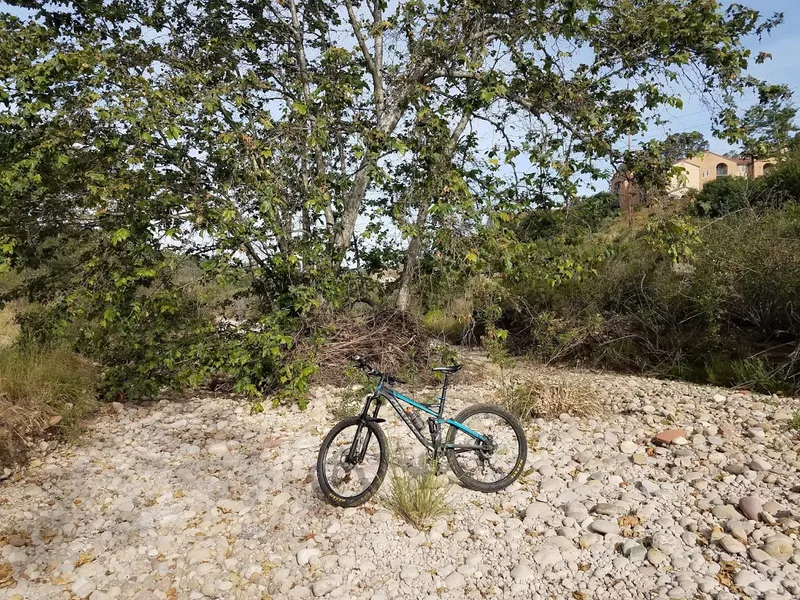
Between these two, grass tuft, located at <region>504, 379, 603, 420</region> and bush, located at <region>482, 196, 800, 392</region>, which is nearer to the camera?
grass tuft, located at <region>504, 379, 603, 420</region>

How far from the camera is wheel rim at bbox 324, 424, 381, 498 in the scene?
396 centimetres

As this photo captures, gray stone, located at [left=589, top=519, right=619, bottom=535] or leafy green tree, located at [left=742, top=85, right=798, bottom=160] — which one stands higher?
leafy green tree, located at [left=742, top=85, right=798, bottom=160]

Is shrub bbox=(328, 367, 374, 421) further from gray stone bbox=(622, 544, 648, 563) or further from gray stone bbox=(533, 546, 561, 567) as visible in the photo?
gray stone bbox=(622, 544, 648, 563)

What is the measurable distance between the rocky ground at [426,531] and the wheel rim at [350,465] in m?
0.17

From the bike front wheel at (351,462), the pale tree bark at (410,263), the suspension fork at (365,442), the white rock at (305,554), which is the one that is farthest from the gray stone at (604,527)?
the pale tree bark at (410,263)

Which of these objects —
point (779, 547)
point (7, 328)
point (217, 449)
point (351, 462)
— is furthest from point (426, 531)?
point (7, 328)

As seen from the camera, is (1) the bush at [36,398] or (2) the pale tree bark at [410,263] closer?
(1) the bush at [36,398]

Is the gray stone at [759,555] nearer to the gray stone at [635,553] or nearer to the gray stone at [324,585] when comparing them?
the gray stone at [635,553]

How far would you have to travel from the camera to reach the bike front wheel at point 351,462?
3.91m

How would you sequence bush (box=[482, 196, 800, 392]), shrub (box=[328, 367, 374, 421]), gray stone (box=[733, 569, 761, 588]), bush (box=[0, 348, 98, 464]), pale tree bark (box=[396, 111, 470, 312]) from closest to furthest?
gray stone (box=[733, 569, 761, 588])
bush (box=[0, 348, 98, 464])
shrub (box=[328, 367, 374, 421])
bush (box=[482, 196, 800, 392])
pale tree bark (box=[396, 111, 470, 312])

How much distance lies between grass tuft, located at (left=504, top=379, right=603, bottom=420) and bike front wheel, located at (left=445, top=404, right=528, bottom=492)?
4.35 ft

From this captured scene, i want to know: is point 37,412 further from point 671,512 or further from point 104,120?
point 671,512

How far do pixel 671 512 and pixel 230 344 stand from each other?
427 centimetres

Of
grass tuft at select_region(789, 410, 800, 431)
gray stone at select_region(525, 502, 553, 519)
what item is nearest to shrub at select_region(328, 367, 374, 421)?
gray stone at select_region(525, 502, 553, 519)
